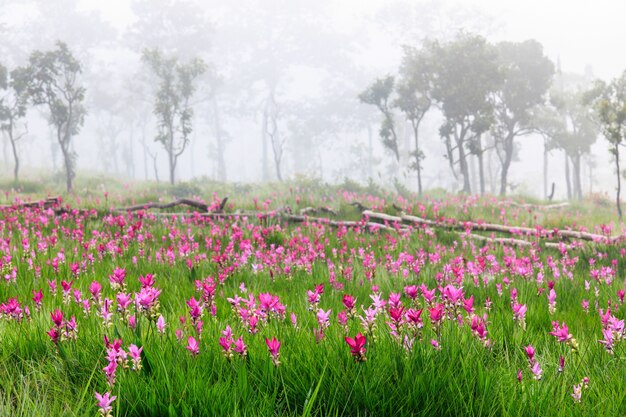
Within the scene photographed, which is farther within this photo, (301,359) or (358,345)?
(301,359)

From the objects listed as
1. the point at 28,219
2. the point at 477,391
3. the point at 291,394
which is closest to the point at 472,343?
the point at 477,391

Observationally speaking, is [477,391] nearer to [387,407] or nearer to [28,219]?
[387,407]

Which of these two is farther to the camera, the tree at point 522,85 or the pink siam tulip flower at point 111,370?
the tree at point 522,85

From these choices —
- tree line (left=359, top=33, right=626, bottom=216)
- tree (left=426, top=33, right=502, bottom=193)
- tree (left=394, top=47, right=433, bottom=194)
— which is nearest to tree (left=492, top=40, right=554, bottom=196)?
tree line (left=359, top=33, right=626, bottom=216)

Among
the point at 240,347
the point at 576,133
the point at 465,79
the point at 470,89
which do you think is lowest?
the point at 240,347

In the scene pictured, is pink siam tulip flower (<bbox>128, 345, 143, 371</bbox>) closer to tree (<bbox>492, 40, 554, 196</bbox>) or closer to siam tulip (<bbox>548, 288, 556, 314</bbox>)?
siam tulip (<bbox>548, 288, 556, 314</bbox>)

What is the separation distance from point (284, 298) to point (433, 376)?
2.16 m

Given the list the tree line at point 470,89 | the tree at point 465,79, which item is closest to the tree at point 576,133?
the tree line at point 470,89

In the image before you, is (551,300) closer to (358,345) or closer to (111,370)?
(358,345)

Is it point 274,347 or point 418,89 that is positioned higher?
point 418,89

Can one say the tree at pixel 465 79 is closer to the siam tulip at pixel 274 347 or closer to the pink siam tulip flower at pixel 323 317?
the pink siam tulip flower at pixel 323 317

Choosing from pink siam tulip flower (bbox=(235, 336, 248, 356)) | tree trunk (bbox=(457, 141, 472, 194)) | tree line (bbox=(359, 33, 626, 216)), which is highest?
tree line (bbox=(359, 33, 626, 216))

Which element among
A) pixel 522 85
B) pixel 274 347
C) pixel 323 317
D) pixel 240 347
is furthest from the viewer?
pixel 522 85

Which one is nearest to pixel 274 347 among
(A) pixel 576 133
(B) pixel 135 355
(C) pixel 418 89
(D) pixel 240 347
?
(D) pixel 240 347
